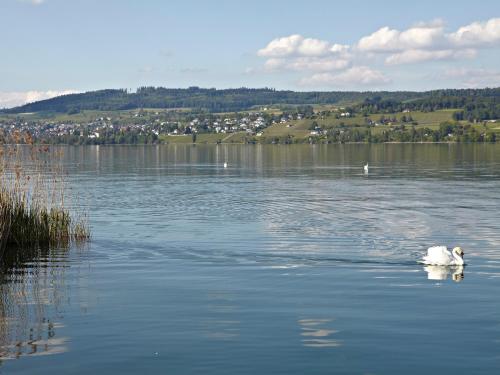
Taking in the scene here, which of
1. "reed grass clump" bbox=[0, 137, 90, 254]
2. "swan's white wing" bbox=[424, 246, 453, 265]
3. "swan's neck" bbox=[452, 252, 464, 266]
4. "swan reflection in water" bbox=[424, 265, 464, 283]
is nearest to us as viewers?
"swan reflection in water" bbox=[424, 265, 464, 283]

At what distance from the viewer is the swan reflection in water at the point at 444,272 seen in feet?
86.8

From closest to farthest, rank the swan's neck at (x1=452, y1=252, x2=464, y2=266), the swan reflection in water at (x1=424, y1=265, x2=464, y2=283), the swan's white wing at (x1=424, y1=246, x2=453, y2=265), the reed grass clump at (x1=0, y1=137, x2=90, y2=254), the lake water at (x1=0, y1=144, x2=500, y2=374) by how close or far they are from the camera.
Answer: the lake water at (x1=0, y1=144, x2=500, y2=374) < the swan reflection in water at (x1=424, y1=265, x2=464, y2=283) < the swan's white wing at (x1=424, y1=246, x2=453, y2=265) < the swan's neck at (x1=452, y1=252, x2=464, y2=266) < the reed grass clump at (x1=0, y1=137, x2=90, y2=254)

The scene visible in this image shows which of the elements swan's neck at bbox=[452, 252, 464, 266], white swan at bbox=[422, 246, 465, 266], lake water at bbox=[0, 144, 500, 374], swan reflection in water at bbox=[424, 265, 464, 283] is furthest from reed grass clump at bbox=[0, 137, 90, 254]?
swan's neck at bbox=[452, 252, 464, 266]

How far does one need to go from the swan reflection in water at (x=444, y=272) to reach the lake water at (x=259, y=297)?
101 mm

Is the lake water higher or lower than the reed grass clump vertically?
lower

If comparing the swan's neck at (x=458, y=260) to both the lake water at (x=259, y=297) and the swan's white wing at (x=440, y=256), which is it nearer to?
the swan's white wing at (x=440, y=256)

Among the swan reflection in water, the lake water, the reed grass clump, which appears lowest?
the swan reflection in water

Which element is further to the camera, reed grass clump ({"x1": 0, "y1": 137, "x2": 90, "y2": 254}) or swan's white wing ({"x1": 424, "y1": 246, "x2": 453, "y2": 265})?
reed grass clump ({"x1": 0, "y1": 137, "x2": 90, "y2": 254})

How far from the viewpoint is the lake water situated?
16.7 m

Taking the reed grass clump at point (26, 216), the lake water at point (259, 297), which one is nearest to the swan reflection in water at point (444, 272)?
the lake water at point (259, 297)

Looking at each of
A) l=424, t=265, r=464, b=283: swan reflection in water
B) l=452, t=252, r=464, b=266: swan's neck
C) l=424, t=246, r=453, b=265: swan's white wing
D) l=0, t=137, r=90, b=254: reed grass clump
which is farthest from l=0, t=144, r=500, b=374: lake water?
l=0, t=137, r=90, b=254: reed grass clump

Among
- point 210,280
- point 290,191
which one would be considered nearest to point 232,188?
point 290,191

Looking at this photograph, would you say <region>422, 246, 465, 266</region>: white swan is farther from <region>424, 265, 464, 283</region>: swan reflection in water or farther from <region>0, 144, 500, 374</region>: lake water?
<region>0, 144, 500, 374</region>: lake water

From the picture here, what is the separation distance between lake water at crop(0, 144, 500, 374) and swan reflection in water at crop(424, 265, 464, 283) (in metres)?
0.10
